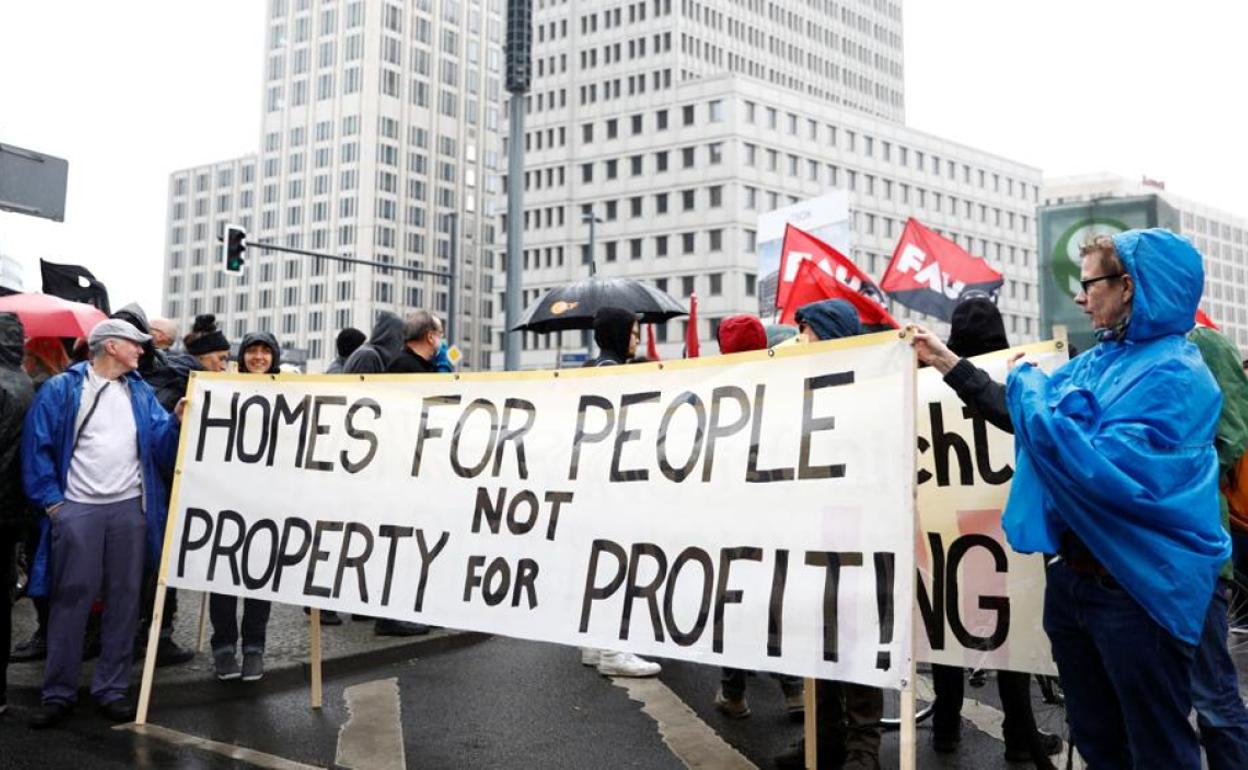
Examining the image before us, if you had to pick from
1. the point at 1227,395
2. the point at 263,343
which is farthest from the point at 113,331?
the point at 1227,395

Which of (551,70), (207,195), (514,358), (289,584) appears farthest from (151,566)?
(207,195)

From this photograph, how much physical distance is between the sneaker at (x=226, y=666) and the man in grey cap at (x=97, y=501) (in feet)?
1.78

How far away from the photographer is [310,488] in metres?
5.25

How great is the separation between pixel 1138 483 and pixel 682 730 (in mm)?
3035

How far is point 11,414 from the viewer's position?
18.1 ft

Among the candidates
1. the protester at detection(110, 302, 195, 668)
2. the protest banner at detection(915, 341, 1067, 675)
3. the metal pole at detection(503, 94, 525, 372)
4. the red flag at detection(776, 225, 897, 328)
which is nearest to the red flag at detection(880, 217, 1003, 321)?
the red flag at detection(776, 225, 897, 328)

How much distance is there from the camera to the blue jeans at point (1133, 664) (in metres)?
3.04

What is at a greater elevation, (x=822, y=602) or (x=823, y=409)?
(x=823, y=409)

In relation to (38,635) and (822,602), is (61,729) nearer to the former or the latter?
(38,635)

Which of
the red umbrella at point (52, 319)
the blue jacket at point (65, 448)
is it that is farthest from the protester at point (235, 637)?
the red umbrella at point (52, 319)

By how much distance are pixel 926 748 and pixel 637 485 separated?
6.72ft

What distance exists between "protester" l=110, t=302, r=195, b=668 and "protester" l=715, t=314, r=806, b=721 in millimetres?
3272

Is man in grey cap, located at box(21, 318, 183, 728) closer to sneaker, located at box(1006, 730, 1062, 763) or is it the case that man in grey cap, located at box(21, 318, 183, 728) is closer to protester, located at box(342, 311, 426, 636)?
protester, located at box(342, 311, 426, 636)

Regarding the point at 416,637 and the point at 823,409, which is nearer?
the point at 823,409
